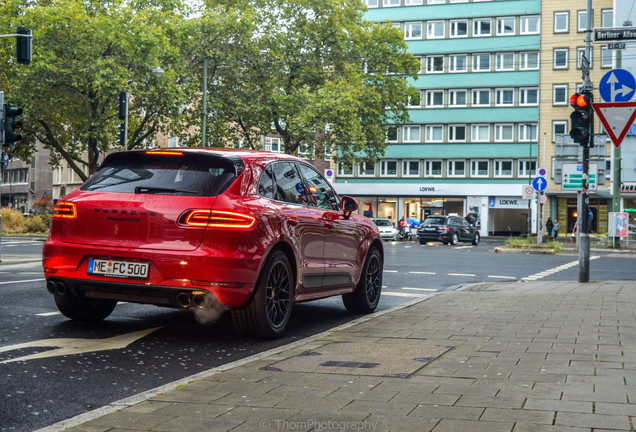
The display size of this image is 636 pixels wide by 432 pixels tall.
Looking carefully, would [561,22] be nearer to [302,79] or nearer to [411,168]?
[411,168]

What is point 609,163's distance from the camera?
64.8 metres

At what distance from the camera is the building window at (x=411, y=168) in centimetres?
7075

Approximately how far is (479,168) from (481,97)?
606 cm

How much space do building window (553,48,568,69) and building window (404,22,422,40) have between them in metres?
11.8

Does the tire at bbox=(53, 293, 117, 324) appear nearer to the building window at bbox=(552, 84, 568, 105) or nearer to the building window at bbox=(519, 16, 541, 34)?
the building window at bbox=(552, 84, 568, 105)

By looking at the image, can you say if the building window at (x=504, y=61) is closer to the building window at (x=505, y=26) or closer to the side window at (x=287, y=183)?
the building window at (x=505, y=26)

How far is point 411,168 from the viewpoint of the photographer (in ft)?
233

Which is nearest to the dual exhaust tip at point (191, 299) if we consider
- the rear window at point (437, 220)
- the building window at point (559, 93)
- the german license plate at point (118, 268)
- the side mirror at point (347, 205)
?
the german license plate at point (118, 268)

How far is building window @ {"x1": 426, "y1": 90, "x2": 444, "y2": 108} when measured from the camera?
69.7m

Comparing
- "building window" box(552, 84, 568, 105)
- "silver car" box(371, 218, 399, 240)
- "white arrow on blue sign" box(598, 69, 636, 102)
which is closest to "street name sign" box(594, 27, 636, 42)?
"white arrow on blue sign" box(598, 69, 636, 102)

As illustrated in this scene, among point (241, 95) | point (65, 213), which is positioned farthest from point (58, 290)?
point (241, 95)

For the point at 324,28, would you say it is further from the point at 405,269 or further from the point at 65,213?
the point at 65,213

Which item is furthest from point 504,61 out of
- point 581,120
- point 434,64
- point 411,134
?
point 581,120

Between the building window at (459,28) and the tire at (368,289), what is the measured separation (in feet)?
203
